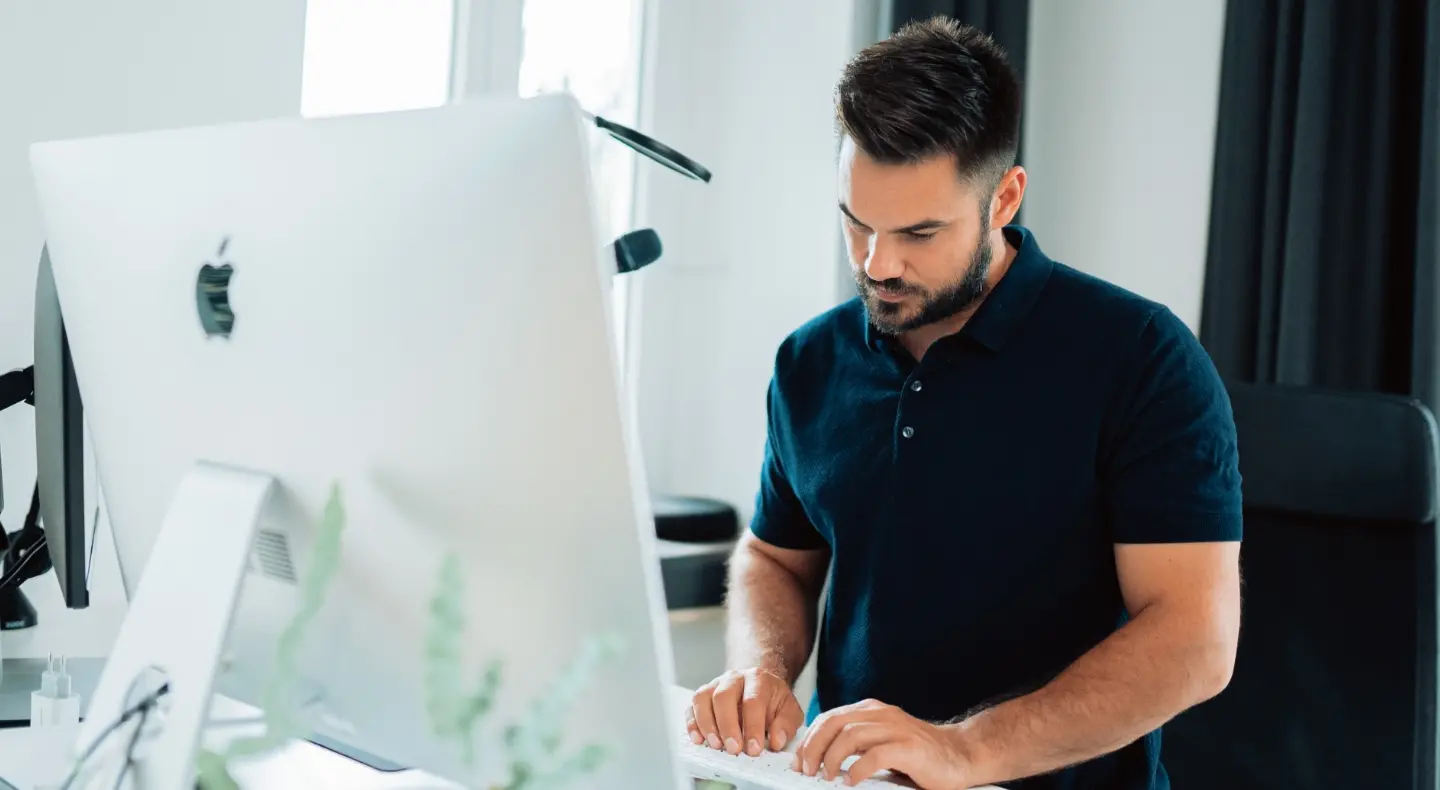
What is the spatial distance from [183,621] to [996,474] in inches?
30.8

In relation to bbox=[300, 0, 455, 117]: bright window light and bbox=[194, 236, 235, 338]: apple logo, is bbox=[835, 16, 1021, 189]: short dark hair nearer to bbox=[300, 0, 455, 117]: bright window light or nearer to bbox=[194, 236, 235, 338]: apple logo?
bbox=[194, 236, 235, 338]: apple logo

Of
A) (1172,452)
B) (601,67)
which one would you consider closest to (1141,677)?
(1172,452)

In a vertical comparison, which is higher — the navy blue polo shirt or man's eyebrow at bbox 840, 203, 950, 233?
man's eyebrow at bbox 840, 203, 950, 233

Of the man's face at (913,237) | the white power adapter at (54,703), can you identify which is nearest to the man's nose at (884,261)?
the man's face at (913,237)

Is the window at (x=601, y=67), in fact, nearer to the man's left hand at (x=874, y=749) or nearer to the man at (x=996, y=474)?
the man at (x=996, y=474)

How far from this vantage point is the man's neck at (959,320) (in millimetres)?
1372

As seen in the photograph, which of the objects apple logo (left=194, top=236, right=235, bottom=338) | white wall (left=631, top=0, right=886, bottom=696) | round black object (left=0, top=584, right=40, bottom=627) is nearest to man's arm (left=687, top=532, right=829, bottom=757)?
apple logo (left=194, top=236, right=235, bottom=338)

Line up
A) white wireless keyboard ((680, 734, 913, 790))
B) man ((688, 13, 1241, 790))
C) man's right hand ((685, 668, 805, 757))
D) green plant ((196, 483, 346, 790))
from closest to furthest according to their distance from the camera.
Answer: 1. green plant ((196, 483, 346, 790))
2. white wireless keyboard ((680, 734, 913, 790))
3. man's right hand ((685, 668, 805, 757))
4. man ((688, 13, 1241, 790))

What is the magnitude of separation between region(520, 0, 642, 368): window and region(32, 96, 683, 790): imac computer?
4.94 feet

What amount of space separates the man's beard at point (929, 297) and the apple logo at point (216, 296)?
0.71m

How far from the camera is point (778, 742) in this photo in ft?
3.45

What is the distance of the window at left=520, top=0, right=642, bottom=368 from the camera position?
2.34 metres

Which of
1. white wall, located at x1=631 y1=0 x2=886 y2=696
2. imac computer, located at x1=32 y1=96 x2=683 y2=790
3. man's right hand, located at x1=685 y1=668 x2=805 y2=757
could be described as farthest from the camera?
white wall, located at x1=631 y1=0 x2=886 y2=696

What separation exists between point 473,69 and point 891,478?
1.19m
